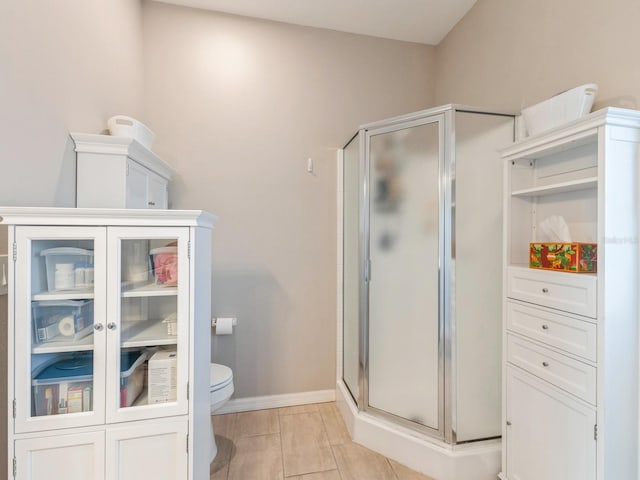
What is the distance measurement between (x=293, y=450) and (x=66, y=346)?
1395mm

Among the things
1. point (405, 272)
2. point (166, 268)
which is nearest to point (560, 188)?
point (405, 272)

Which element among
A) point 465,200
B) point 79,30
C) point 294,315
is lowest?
point 294,315

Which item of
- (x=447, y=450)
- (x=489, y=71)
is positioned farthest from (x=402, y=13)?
(x=447, y=450)

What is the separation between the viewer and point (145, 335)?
123cm

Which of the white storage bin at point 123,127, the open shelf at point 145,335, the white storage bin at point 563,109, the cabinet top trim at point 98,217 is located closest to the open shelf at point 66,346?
the open shelf at point 145,335

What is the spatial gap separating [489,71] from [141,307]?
8.05 feet

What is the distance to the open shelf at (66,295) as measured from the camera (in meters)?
1.10

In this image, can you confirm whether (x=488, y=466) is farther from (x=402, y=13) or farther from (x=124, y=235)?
(x=402, y=13)

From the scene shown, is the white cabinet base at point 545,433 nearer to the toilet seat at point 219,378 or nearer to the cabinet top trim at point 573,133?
the cabinet top trim at point 573,133

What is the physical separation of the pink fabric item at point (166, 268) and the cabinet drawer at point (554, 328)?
153 centimetres

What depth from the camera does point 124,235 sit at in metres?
1.16

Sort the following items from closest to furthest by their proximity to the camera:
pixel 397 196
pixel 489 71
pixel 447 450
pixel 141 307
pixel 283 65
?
pixel 141 307
pixel 447 450
pixel 397 196
pixel 489 71
pixel 283 65

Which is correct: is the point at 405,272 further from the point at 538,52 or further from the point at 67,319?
the point at 67,319

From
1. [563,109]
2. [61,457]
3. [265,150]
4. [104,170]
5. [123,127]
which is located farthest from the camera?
[265,150]
